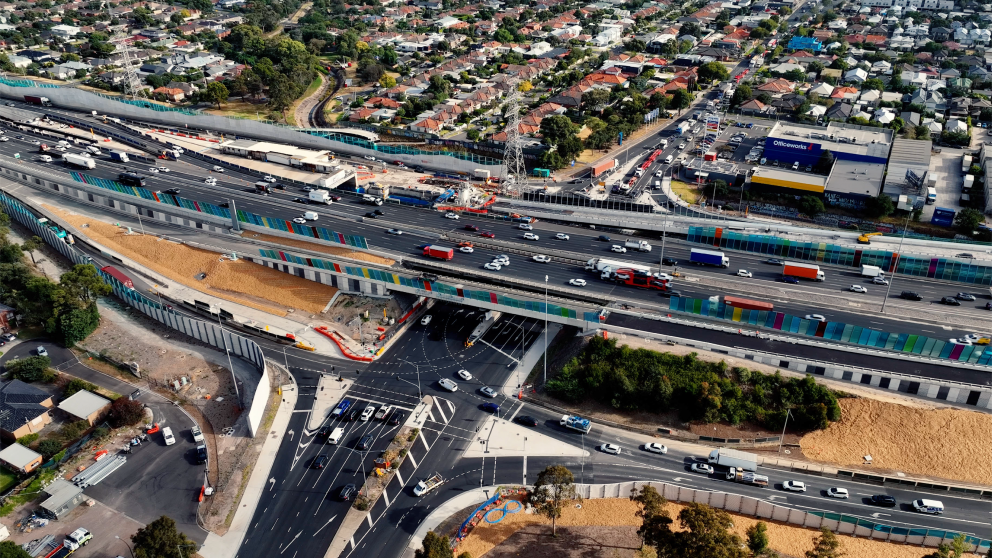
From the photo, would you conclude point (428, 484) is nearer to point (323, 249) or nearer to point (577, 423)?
point (577, 423)

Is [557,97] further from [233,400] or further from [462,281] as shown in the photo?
[233,400]

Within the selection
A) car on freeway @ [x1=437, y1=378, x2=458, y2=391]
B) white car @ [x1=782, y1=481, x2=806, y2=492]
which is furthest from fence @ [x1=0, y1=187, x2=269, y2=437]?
white car @ [x1=782, y1=481, x2=806, y2=492]

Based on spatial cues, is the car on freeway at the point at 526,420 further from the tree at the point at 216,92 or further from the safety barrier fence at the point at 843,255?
the tree at the point at 216,92

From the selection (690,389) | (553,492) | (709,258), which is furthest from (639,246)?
(553,492)

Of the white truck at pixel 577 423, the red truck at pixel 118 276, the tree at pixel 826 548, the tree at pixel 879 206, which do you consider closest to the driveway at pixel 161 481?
the red truck at pixel 118 276

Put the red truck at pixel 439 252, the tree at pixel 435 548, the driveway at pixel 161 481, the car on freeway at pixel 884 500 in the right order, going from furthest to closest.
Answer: the red truck at pixel 439 252, the driveway at pixel 161 481, the car on freeway at pixel 884 500, the tree at pixel 435 548
